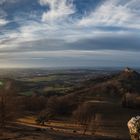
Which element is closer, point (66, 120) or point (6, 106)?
point (6, 106)

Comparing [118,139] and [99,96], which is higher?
[99,96]

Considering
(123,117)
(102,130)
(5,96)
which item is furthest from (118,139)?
(123,117)

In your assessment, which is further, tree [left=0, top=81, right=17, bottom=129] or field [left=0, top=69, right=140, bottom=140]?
tree [left=0, top=81, right=17, bottom=129]

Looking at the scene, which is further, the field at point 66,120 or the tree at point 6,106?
the tree at point 6,106

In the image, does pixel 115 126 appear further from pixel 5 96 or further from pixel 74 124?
pixel 5 96

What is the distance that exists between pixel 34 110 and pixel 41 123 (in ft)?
95.3

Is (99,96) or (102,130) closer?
(102,130)

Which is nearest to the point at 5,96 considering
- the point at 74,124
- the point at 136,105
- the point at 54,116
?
the point at 74,124

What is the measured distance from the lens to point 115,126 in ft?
306

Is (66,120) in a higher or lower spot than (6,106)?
lower

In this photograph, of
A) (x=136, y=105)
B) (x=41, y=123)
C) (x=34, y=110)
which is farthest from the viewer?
(x=136, y=105)

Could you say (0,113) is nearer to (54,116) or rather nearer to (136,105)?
(54,116)

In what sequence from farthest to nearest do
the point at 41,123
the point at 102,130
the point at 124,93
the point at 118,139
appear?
the point at 124,93
the point at 41,123
the point at 102,130
the point at 118,139

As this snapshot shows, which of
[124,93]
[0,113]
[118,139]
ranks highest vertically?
[124,93]
